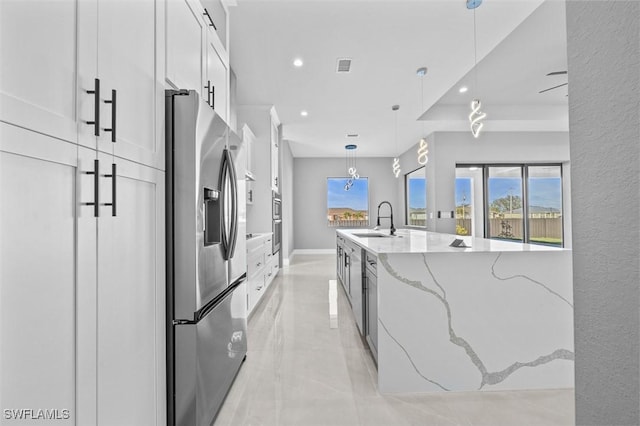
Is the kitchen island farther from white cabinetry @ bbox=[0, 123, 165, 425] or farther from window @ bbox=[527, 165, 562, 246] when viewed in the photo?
window @ bbox=[527, 165, 562, 246]

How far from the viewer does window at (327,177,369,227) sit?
959cm

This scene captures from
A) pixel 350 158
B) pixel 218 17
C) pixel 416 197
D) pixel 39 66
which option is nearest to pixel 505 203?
pixel 416 197

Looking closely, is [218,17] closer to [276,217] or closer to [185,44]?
[185,44]

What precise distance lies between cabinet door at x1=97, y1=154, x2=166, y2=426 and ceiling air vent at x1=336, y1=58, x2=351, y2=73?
9.72ft

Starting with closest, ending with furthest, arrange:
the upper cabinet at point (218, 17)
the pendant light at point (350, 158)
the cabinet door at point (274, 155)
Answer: the upper cabinet at point (218, 17) → the cabinet door at point (274, 155) → the pendant light at point (350, 158)

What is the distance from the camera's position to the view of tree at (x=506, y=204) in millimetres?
7047

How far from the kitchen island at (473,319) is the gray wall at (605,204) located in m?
1.31

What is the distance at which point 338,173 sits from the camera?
9.67 metres

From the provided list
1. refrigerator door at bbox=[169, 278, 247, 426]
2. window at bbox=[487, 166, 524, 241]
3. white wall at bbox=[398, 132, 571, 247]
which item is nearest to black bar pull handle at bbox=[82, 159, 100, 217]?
refrigerator door at bbox=[169, 278, 247, 426]

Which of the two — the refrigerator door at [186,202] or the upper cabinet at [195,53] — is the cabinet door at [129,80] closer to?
the refrigerator door at [186,202]

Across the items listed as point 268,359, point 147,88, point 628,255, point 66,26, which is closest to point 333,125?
point 268,359

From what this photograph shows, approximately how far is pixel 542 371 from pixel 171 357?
211 centimetres

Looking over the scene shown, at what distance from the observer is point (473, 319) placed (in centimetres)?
197

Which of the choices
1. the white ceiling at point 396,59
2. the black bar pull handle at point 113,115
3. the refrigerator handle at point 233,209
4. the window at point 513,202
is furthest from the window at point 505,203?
the black bar pull handle at point 113,115
